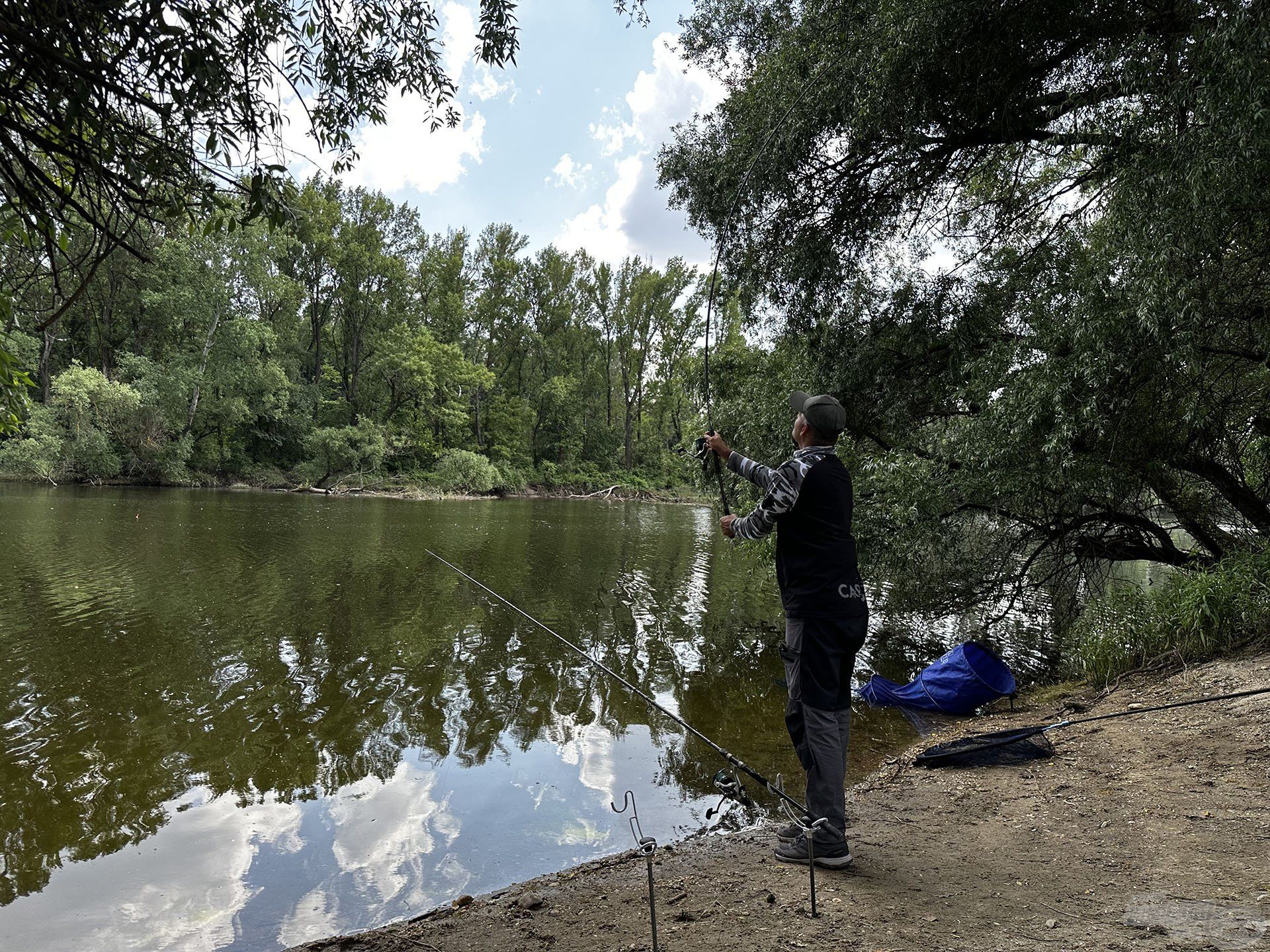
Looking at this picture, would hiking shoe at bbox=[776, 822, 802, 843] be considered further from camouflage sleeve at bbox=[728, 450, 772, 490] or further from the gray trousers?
camouflage sleeve at bbox=[728, 450, 772, 490]

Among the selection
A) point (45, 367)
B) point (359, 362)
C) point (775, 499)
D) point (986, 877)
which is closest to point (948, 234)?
point (775, 499)

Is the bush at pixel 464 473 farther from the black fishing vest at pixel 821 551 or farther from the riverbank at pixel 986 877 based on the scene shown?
the black fishing vest at pixel 821 551

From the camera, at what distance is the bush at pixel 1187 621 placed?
6.58 metres

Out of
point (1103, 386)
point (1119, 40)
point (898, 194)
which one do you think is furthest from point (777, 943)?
point (898, 194)

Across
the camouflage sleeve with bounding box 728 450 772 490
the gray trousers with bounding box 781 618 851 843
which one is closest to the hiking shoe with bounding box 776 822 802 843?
the gray trousers with bounding box 781 618 851 843

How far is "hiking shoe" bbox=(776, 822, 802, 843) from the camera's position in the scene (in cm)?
377

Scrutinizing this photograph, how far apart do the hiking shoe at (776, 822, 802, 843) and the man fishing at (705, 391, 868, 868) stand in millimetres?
25

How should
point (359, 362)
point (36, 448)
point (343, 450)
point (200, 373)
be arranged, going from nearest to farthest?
point (36, 448) → point (200, 373) → point (343, 450) → point (359, 362)

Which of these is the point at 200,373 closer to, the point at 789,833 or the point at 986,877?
the point at 789,833

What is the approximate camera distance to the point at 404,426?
4616 cm

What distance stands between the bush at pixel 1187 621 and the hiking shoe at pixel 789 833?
16.0 feet

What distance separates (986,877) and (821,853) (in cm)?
74

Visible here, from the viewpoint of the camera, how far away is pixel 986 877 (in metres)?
3.29

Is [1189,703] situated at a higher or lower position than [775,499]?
lower
